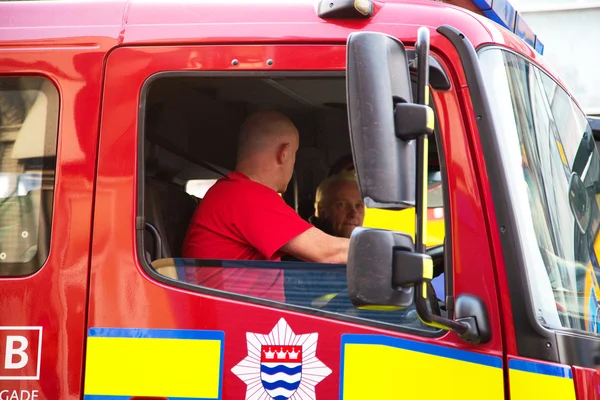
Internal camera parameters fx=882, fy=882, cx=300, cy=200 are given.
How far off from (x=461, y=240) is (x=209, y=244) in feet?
2.84

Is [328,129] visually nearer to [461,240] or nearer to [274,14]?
[274,14]

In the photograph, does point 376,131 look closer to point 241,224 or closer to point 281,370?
point 281,370

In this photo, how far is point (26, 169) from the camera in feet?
8.46

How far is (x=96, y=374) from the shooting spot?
2.40 m

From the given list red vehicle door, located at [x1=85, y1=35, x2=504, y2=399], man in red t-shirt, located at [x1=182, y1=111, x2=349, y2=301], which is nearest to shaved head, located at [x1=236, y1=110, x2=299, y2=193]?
man in red t-shirt, located at [x1=182, y1=111, x2=349, y2=301]

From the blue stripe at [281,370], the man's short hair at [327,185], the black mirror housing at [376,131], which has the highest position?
the man's short hair at [327,185]

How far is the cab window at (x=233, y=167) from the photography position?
97.4 inches

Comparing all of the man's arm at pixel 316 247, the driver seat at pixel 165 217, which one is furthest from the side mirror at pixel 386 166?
the driver seat at pixel 165 217

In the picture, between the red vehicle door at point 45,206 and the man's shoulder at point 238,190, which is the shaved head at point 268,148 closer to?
the man's shoulder at point 238,190

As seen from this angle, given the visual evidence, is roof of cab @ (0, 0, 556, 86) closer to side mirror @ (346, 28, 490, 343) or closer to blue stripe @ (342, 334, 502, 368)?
side mirror @ (346, 28, 490, 343)

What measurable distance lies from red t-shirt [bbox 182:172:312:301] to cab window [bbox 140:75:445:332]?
0.06 meters

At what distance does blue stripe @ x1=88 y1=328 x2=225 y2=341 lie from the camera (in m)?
2.39

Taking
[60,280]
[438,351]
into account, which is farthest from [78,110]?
[438,351]

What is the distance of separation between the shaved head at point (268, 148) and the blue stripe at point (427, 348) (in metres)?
0.81
